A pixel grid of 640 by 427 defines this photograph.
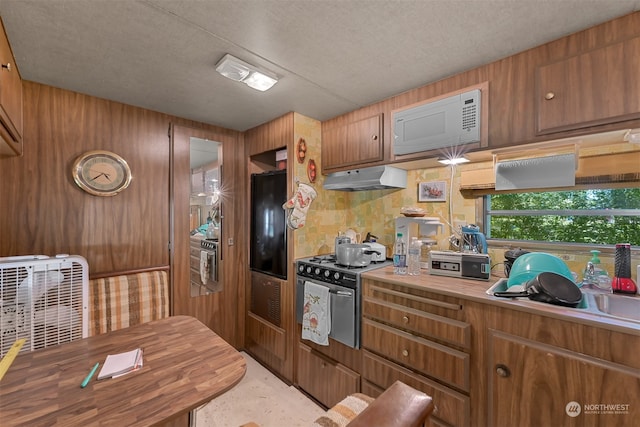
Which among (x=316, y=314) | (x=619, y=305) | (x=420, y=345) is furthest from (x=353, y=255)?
(x=619, y=305)

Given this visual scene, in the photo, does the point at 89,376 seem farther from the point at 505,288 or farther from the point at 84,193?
the point at 505,288

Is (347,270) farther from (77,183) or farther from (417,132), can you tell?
(77,183)

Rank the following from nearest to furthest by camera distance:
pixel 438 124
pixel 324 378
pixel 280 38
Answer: pixel 280 38 → pixel 438 124 → pixel 324 378

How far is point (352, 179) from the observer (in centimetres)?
238

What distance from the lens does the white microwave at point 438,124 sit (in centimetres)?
170

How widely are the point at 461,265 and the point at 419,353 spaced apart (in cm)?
65

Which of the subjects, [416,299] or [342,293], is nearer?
[416,299]

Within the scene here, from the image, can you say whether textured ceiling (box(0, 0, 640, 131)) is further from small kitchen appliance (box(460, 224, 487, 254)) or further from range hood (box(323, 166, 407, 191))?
small kitchen appliance (box(460, 224, 487, 254))

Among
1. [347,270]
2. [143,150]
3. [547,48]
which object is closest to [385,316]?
[347,270]

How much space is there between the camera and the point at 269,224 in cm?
269

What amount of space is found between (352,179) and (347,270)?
844mm

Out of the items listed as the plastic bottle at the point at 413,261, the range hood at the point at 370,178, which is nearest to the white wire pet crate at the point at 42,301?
the range hood at the point at 370,178

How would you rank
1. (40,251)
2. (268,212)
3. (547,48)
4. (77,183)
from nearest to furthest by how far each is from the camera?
(547,48), (40,251), (77,183), (268,212)

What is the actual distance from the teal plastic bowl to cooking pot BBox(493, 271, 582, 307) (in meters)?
0.18
